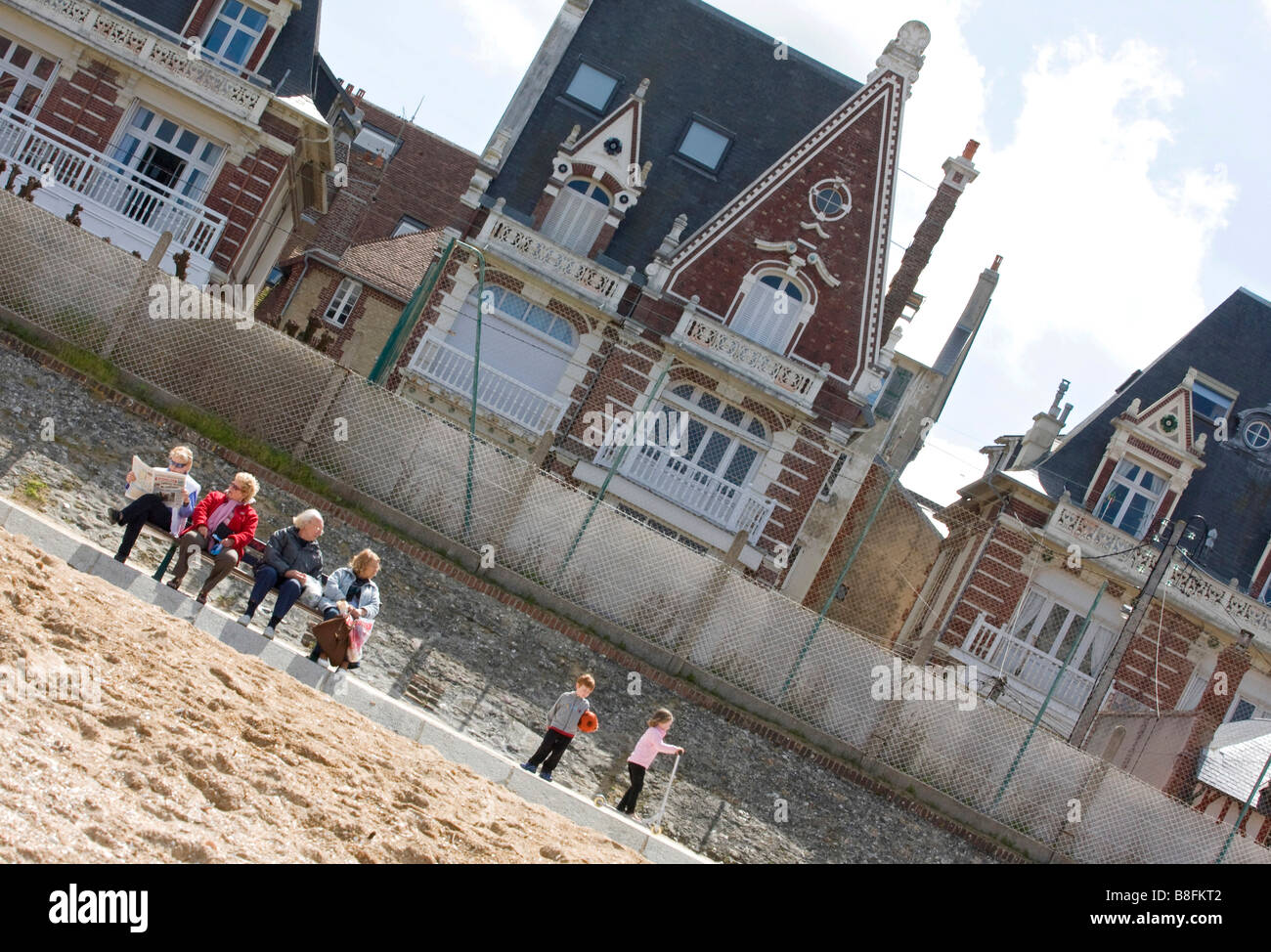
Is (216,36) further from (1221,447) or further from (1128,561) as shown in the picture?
(1221,447)

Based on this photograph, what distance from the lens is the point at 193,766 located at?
686 centimetres

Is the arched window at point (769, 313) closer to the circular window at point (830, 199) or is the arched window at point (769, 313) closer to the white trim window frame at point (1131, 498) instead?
the circular window at point (830, 199)

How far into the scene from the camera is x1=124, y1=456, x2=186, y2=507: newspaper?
11.4 meters

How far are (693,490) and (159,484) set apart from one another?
15.4 m

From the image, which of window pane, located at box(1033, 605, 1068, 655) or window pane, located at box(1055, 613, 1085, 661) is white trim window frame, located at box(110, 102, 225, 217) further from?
window pane, located at box(1055, 613, 1085, 661)

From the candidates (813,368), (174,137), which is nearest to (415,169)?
(174,137)

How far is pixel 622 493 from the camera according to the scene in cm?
2534

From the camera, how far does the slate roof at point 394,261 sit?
3866 centimetres

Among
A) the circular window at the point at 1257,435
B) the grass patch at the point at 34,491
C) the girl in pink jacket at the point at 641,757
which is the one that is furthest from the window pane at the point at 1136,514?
the grass patch at the point at 34,491

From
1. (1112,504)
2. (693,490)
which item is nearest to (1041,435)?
(1112,504)

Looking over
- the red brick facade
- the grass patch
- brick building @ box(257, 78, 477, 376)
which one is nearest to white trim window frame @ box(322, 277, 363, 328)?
brick building @ box(257, 78, 477, 376)

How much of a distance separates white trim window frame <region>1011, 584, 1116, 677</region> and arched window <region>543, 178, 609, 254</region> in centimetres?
1274

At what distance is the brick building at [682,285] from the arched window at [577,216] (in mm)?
49

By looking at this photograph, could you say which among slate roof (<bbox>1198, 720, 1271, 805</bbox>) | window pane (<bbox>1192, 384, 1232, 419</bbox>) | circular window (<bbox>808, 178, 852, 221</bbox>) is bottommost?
slate roof (<bbox>1198, 720, 1271, 805</bbox>)
